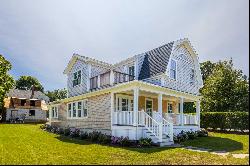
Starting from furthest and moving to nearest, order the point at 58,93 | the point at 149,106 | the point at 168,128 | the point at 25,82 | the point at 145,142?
1. the point at 58,93
2. the point at 25,82
3. the point at 149,106
4. the point at 168,128
5. the point at 145,142

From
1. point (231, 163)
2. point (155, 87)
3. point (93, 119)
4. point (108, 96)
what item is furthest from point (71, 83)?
point (231, 163)

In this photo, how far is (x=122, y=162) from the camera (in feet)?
33.7

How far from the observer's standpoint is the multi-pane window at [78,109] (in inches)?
901

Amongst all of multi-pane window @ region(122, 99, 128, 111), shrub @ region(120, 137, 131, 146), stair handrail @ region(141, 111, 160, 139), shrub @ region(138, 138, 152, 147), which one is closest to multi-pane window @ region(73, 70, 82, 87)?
multi-pane window @ region(122, 99, 128, 111)

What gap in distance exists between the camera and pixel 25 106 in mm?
56719

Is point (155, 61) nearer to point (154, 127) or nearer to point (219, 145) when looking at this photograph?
point (154, 127)

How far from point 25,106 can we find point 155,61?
42616 millimetres

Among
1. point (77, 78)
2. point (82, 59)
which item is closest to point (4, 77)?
point (77, 78)

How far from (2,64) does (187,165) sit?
3853cm

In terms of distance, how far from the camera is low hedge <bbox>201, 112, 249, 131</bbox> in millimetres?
25784

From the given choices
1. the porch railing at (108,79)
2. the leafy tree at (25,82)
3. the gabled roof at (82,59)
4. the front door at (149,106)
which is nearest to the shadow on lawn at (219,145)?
the front door at (149,106)

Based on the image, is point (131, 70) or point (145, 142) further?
point (131, 70)

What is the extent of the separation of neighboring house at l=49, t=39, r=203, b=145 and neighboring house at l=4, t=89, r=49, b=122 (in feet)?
99.9

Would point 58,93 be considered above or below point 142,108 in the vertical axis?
Result: above
